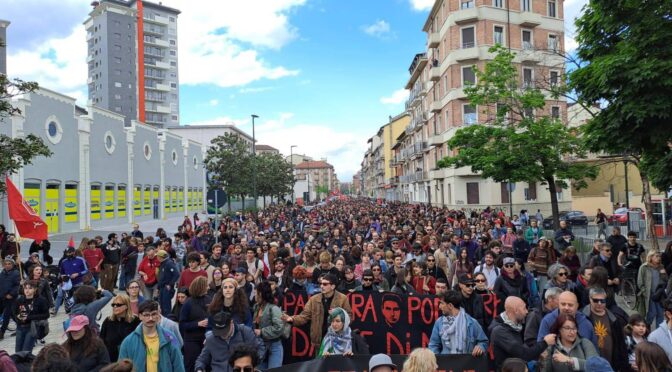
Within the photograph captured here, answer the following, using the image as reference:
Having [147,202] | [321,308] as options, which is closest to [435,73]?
[147,202]

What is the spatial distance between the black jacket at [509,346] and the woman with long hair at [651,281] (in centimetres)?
435

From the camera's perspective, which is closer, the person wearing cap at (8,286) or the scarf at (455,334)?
the scarf at (455,334)

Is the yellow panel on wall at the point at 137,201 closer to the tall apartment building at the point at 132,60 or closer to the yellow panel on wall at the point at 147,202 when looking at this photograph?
the yellow panel on wall at the point at 147,202

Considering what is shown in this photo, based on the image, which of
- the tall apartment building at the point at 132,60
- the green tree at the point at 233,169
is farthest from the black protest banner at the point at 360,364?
the tall apartment building at the point at 132,60

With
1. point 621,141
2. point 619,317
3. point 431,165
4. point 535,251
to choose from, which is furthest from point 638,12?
point 431,165

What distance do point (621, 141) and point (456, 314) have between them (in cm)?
782

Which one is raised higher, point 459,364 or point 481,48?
point 481,48

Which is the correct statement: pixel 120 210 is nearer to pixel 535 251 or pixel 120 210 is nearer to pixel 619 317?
pixel 535 251

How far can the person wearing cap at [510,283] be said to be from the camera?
7324 mm

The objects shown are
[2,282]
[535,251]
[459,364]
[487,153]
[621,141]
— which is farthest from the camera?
[487,153]

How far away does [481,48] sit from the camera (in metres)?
38.9

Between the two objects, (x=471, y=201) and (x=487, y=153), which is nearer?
(x=487, y=153)

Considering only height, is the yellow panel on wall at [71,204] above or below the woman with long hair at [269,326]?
above

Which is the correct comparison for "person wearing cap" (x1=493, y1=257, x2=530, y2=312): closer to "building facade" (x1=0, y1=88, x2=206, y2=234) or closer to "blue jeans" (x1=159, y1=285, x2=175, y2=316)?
"blue jeans" (x1=159, y1=285, x2=175, y2=316)
